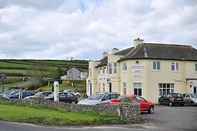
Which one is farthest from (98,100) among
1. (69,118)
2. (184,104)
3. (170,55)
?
(170,55)

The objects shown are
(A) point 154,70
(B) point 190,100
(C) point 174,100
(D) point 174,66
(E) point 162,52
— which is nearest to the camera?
(C) point 174,100

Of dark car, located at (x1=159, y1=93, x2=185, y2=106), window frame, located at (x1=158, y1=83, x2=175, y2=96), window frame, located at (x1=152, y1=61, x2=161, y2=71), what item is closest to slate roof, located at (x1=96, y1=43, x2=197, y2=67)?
window frame, located at (x1=152, y1=61, x2=161, y2=71)

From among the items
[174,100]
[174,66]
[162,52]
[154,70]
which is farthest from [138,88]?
[174,100]

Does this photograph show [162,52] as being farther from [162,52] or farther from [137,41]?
[137,41]

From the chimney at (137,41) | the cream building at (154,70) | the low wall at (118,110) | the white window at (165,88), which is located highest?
the chimney at (137,41)

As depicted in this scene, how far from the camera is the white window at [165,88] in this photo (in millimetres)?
71125

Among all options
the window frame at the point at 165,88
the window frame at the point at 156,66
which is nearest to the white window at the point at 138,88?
the window frame at the point at 165,88

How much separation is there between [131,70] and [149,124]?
137ft

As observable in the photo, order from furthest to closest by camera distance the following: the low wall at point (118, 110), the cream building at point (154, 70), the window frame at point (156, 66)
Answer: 1. the window frame at point (156, 66)
2. the cream building at point (154, 70)
3. the low wall at point (118, 110)

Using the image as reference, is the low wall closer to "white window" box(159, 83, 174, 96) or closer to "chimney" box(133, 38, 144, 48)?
"white window" box(159, 83, 174, 96)

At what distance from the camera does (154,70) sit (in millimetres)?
70812

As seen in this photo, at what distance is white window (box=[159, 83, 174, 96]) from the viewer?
71.1 m

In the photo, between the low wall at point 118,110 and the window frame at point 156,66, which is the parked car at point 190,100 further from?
the low wall at point 118,110

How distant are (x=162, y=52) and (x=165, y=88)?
5384 mm
